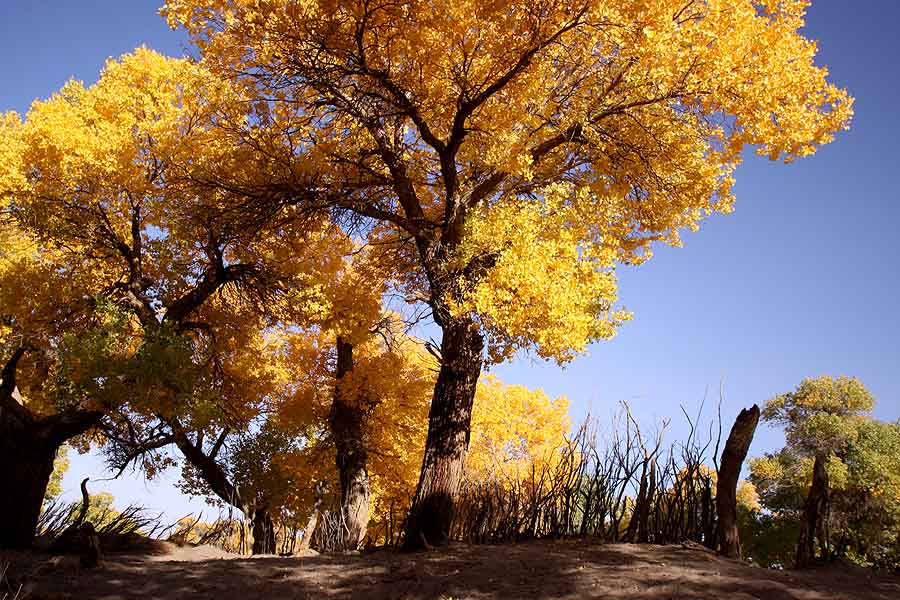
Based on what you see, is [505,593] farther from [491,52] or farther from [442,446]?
[491,52]

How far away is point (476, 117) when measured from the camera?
959cm

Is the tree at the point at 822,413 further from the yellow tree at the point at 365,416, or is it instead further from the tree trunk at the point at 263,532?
the tree trunk at the point at 263,532

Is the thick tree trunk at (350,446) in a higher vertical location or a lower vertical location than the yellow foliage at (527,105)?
lower

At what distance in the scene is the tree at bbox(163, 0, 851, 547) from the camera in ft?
26.3

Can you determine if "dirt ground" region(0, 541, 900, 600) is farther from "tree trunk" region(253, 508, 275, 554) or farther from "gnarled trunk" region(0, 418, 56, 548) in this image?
"tree trunk" region(253, 508, 275, 554)

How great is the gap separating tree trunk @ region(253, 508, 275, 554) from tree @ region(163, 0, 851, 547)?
13.1 ft

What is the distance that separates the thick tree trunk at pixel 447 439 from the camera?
8.48 m

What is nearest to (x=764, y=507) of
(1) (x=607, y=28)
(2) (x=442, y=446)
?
(2) (x=442, y=446)

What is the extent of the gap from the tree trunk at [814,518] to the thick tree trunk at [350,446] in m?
8.85

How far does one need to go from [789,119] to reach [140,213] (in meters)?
12.1

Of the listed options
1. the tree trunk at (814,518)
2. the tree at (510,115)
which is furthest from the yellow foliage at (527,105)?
the tree trunk at (814,518)

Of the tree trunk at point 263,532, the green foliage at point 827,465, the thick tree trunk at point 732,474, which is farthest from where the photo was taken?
the green foliage at point 827,465

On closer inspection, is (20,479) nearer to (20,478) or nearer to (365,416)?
(20,478)

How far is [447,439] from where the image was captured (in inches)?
348
